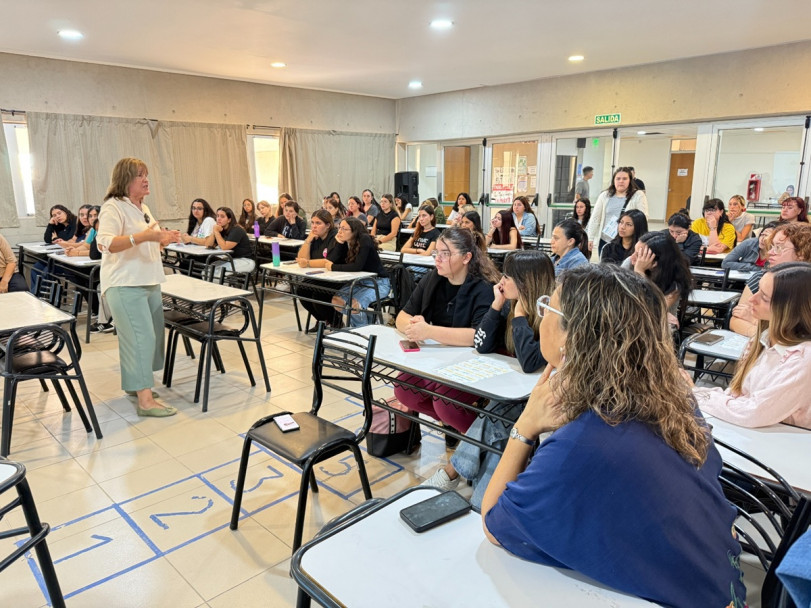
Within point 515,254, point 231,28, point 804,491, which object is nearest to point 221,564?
point 515,254

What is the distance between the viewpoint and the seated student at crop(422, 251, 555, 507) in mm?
2168

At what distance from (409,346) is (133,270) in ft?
5.97

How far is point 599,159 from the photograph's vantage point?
8.00 meters

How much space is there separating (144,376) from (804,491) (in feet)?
10.8

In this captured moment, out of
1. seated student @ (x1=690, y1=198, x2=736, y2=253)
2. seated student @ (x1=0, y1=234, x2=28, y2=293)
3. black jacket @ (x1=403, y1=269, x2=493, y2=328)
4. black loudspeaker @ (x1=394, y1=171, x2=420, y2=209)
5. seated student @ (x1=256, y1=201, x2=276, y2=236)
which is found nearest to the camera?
black jacket @ (x1=403, y1=269, x2=493, y2=328)

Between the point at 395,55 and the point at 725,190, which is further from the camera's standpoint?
the point at 725,190

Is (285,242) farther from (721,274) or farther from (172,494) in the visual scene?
(721,274)

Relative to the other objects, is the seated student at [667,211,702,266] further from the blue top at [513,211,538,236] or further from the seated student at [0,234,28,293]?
the seated student at [0,234,28,293]

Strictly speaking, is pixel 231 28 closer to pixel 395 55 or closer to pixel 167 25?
pixel 167 25

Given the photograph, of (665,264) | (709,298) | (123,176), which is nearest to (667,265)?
(665,264)

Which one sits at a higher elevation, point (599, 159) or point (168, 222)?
point (599, 159)

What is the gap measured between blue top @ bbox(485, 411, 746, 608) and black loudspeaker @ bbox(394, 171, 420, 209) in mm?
9301

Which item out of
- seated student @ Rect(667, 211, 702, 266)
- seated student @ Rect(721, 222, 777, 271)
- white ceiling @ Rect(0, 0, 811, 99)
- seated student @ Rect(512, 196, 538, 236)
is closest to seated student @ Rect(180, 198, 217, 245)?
white ceiling @ Rect(0, 0, 811, 99)

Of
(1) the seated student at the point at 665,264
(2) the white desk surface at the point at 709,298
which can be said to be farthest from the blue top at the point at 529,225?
(1) the seated student at the point at 665,264
